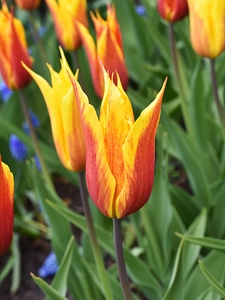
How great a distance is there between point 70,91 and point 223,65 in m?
0.89

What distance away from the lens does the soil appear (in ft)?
5.10

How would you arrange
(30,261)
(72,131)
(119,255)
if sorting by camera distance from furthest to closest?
(30,261) < (72,131) < (119,255)

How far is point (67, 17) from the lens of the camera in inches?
50.1

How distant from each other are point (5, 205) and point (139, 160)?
0.17 meters

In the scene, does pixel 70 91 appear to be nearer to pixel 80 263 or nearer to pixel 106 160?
pixel 106 160

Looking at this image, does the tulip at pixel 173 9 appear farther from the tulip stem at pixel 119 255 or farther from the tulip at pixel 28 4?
the tulip stem at pixel 119 255

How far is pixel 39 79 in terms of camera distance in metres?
0.86

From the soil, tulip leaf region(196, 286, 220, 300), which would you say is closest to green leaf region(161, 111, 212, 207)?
tulip leaf region(196, 286, 220, 300)

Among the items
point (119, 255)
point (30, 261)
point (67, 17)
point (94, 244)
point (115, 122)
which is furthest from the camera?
point (30, 261)

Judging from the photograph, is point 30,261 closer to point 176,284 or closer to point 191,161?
point 191,161

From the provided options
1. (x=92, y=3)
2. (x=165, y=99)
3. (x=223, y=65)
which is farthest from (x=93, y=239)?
(x=92, y=3)

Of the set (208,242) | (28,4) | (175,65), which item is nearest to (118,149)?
(208,242)

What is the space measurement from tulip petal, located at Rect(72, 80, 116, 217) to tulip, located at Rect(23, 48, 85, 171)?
16 cm

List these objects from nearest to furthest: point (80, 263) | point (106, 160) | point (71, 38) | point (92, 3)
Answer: point (106, 160), point (80, 263), point (71, 38), point (92, 3)
